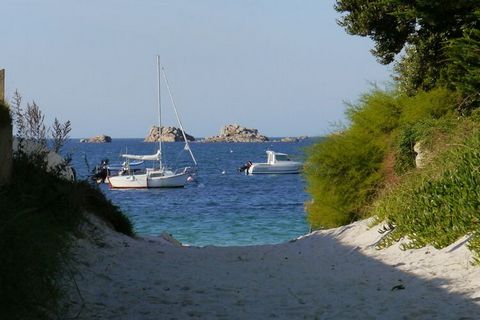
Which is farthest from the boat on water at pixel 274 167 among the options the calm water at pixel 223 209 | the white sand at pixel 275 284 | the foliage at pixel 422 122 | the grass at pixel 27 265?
the grass at pixel 27 265

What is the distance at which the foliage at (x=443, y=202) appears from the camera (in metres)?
11.9

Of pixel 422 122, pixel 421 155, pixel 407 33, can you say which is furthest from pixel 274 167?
pixel 421 155

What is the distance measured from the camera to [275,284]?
427 inches

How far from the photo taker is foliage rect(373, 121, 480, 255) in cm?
1188

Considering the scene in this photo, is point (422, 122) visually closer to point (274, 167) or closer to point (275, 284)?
point (275, 284)

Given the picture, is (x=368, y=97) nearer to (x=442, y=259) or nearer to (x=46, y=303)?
(x=442, y=259)

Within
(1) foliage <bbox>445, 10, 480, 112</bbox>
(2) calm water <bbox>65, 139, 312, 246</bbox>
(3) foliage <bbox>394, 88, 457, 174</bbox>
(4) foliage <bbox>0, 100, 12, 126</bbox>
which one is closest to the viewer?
(4) foliage <bbox>0, 100, 12, 126</bbox>

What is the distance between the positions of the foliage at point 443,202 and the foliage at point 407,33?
414 centimetres

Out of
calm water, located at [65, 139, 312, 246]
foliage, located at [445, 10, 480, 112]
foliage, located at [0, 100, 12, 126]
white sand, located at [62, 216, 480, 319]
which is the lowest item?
calm water, located at [65, 139, 312, 246]

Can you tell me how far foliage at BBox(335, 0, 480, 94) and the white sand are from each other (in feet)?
21.6

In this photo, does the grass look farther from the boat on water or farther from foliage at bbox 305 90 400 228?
the boat on water

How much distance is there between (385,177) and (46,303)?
1341 centimetres

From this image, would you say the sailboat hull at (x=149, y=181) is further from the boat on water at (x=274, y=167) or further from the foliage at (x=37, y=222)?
the foliage at (x=37, y=222)

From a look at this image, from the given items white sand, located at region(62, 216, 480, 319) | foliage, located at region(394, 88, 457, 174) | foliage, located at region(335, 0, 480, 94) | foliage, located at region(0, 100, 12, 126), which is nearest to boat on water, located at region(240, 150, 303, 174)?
foliage, located at region(335, 0, 480, 94)
